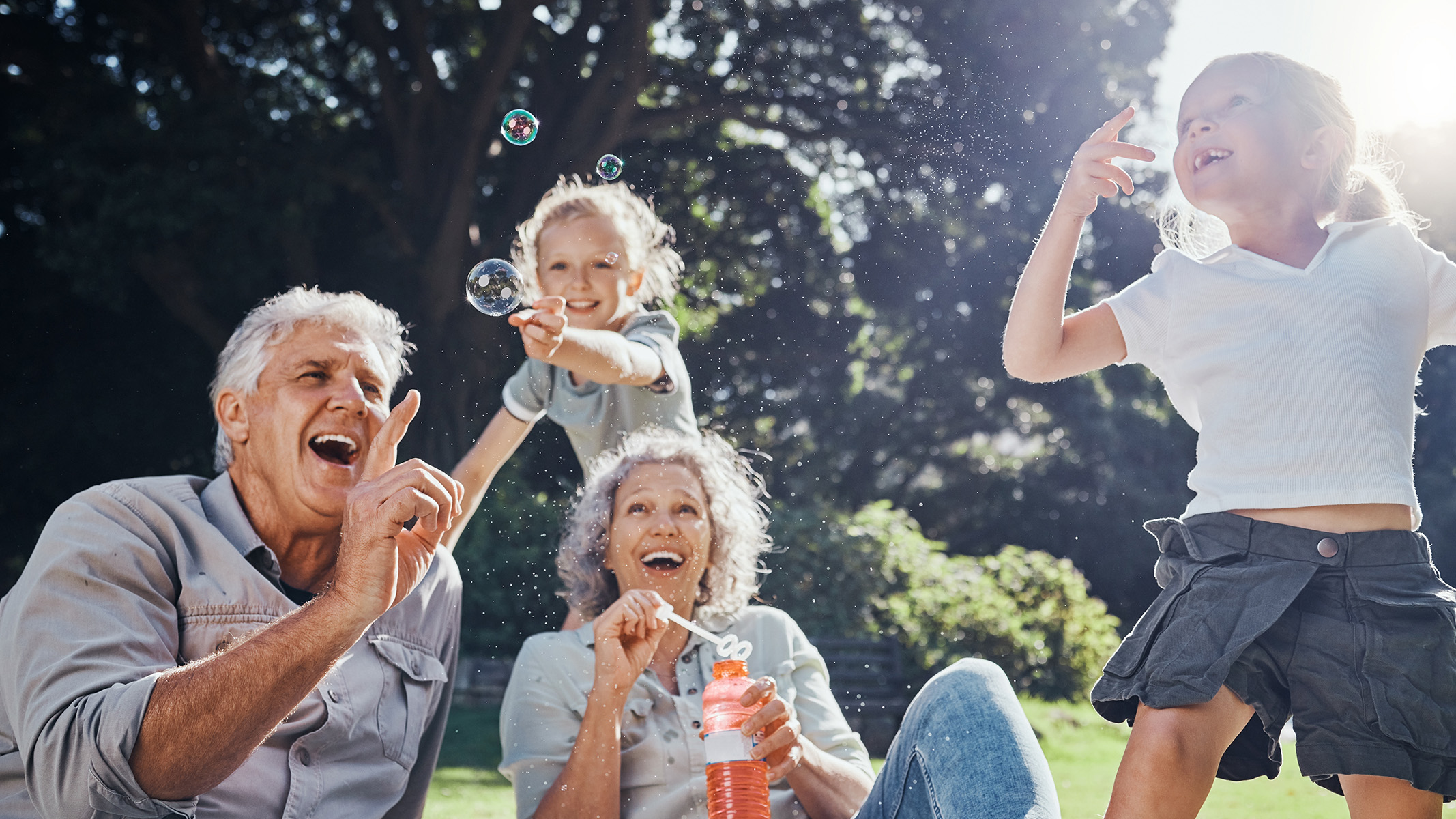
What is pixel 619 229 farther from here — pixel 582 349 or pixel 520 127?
pixel 582 349

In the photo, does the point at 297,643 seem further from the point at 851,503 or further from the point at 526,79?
the point at 851,503

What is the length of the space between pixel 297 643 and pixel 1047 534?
16.9m

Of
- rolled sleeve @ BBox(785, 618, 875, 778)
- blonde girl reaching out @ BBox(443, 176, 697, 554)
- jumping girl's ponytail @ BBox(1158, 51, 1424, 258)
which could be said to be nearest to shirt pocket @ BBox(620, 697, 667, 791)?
rolled sleeve @ BBox(785, 618, 875, 778)

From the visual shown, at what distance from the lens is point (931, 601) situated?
8.73 m

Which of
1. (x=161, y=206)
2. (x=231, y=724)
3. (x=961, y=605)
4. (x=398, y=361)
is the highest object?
(x=161, y=206)

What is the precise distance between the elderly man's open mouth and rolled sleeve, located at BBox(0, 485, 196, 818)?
1.35 ft

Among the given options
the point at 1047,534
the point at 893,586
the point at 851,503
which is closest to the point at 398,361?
the point at 893,586

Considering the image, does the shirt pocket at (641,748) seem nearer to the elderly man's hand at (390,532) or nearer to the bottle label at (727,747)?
the bottle label at (727,747)

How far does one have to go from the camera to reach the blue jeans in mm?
1937

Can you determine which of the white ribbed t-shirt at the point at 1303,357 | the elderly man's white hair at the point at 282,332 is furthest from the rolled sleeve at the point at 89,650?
the white ribbed t-shirt at the point at 1303,357

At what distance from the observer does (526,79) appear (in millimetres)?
12266

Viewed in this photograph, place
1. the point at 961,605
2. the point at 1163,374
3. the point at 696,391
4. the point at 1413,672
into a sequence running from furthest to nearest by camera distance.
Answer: the point at 696,391, the point at 961,605, the point at 1163,374, the point at 1413,672

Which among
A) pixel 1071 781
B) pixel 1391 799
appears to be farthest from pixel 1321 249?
pixel 1071 781

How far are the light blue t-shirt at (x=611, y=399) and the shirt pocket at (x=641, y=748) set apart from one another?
3.93 feet
